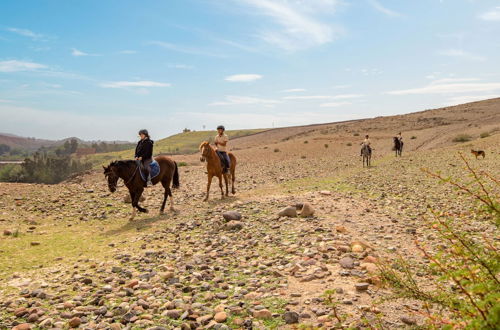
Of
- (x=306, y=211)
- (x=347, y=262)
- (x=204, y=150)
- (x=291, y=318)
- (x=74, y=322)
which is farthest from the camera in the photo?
(x=204, y=150)

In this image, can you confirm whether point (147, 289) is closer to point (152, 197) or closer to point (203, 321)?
point (203, 321)

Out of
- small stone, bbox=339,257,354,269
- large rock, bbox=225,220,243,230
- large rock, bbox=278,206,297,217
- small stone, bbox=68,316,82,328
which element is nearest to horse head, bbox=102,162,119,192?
large rock, bbox=225,220,243,230

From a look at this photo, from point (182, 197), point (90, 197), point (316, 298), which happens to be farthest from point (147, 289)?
point (90, 197)

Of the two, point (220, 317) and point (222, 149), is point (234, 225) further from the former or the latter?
point (222, 149)

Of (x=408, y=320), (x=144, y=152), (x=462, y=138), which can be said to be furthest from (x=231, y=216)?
(x=462, y=138)

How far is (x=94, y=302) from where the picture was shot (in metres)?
5.42

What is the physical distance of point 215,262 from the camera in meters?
6.82

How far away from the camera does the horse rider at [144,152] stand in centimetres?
1251

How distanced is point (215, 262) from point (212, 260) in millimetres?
179

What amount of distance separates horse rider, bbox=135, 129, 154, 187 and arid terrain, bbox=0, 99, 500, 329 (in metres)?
1.81

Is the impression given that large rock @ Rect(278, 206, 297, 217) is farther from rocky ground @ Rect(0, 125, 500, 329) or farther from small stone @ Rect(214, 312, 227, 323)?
small stone @ Rect(214, 312, 227, 323)

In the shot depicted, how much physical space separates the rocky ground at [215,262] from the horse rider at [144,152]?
1.79 m

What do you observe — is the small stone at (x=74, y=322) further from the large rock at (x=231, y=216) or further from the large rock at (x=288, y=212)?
the large rock at (x=288, y=212)

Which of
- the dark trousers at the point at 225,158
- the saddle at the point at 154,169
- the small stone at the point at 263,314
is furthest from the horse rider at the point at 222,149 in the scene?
the small stone at the point at 263,314
